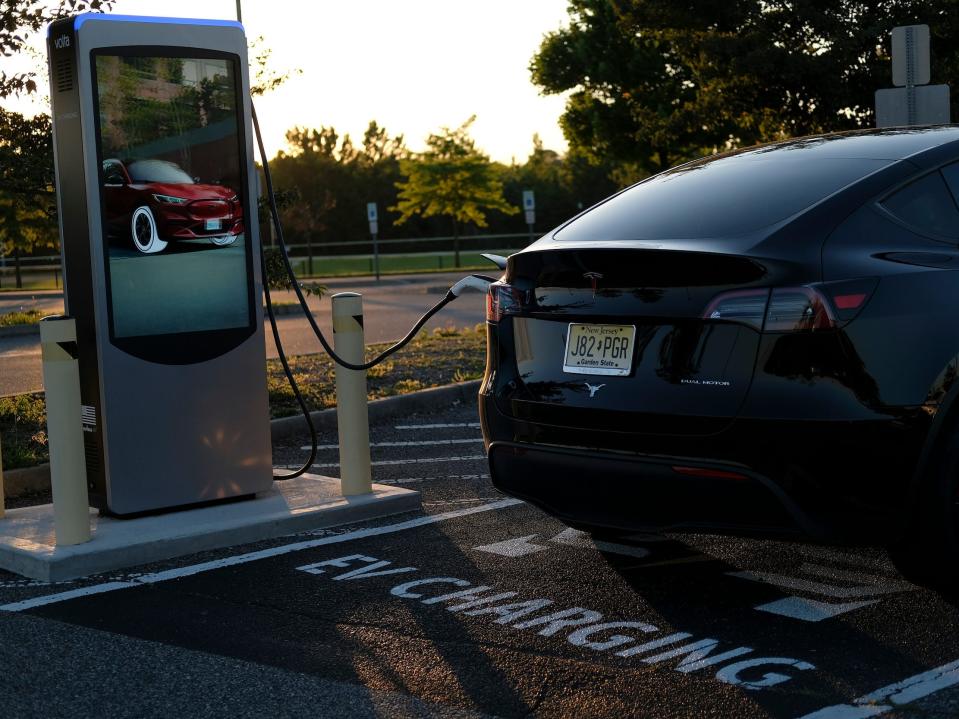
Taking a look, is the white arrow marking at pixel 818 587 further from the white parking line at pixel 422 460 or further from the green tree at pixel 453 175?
the green tree at pixel 453 175

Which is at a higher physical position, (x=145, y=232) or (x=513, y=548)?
(x=145, y=232)

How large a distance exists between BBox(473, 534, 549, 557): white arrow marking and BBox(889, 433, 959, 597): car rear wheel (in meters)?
1.58

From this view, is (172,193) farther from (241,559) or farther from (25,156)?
(25,156)

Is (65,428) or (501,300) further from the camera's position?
(65,428)

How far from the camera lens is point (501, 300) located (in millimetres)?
4867

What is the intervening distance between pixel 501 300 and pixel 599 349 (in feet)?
1.84

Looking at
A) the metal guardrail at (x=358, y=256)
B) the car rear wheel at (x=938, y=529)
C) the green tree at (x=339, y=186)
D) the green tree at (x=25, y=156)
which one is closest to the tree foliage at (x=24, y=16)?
the green tree at (x=25, y=156)

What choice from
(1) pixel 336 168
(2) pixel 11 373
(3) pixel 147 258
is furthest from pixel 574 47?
(3) pixel 147 258

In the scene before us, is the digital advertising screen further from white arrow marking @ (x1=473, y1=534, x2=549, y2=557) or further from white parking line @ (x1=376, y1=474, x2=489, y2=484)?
white arrow marking @ (x1=473, y1=534, x2=549, y2=557)

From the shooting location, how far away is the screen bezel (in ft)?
19.4

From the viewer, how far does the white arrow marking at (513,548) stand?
17.9 ft

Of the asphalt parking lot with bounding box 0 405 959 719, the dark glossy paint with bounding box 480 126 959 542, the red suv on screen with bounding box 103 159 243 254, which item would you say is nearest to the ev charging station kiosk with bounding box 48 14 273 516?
the red suv on screen with bounding box 103 159 243 254

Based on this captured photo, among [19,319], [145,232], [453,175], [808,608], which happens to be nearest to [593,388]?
[808,608]

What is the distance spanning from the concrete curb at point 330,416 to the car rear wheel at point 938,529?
470 centimetres
